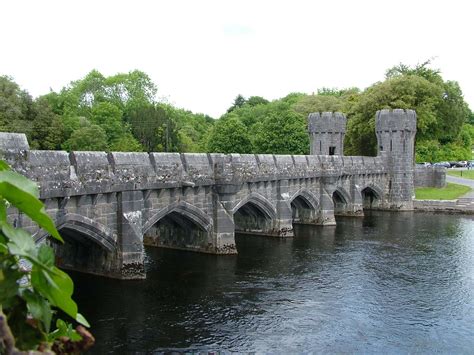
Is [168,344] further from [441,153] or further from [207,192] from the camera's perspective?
[441,153]

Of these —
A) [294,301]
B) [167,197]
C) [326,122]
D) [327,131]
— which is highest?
[326,122]

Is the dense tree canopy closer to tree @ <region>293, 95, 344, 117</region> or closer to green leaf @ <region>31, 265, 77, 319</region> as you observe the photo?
tree @ <region>293, 95, 344, 117</region>

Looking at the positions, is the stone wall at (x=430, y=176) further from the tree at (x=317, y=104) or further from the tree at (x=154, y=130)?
the tree at (x=154, y=130)

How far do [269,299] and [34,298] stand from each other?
14771 mm

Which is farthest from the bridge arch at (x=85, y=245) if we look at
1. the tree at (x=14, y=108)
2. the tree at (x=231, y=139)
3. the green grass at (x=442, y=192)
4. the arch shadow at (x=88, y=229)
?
the tree at (x=231, y=139)

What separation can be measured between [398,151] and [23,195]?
134 feet

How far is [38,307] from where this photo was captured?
1.90 m

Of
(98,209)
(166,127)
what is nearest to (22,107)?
(166,127)

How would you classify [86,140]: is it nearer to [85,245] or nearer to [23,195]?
[85,245]

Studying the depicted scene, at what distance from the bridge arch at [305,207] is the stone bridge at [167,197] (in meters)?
0.06

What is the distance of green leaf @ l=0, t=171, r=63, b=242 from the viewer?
1826 millimetres

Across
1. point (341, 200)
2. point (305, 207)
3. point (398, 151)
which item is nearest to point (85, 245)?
point (305, 207)

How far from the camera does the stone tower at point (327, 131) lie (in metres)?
40.8

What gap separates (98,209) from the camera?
645 inches
